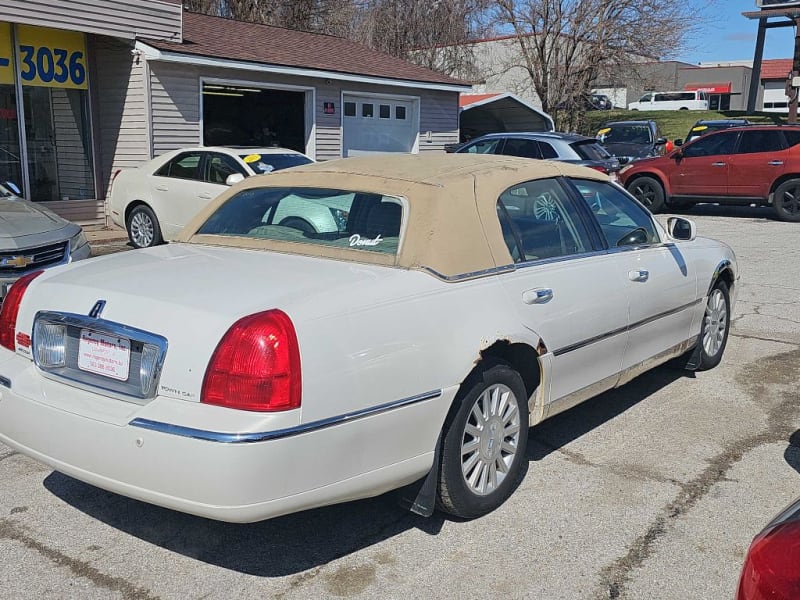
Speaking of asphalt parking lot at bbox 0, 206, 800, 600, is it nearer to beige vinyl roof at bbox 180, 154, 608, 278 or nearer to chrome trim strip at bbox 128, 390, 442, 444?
chrome trim strip at bbox 128, 390, 442, 444

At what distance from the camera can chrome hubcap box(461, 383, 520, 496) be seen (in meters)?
3.64

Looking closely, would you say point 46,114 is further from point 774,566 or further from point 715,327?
point 774,566

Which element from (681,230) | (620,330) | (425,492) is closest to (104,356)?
(425,492)

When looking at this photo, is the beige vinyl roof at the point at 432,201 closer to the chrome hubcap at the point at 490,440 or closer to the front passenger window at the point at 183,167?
the chrome hubcap at the point at 490,440

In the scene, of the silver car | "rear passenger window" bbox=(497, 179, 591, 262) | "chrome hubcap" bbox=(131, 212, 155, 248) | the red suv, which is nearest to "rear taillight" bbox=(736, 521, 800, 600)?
"rear passenger window" bbox=(497, 179, 591, 262)

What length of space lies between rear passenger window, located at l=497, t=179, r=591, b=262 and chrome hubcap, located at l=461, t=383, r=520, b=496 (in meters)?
0.72

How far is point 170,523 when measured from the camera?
371cm

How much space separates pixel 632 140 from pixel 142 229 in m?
14.2

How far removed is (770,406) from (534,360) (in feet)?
7.66

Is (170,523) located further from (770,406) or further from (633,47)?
(633,47)

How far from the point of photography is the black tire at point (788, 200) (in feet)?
50.5

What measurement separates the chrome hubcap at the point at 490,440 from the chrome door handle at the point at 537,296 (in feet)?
1.40

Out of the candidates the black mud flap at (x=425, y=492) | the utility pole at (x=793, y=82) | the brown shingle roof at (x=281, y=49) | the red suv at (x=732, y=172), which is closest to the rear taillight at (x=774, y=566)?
the black mud flap at (x=425, y=492)

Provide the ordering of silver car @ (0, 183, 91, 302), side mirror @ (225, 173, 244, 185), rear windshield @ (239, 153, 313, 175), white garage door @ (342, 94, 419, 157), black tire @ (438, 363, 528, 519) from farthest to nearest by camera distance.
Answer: white garage door @ (342, 94, 419, 157) → rear windshield @ (239, 153, 313, 175) → side mirror @ (225, 173, 244, 185) → silver car @ (0, 183, 91, 302) → black tire @ (438, 363, 528, 519)
